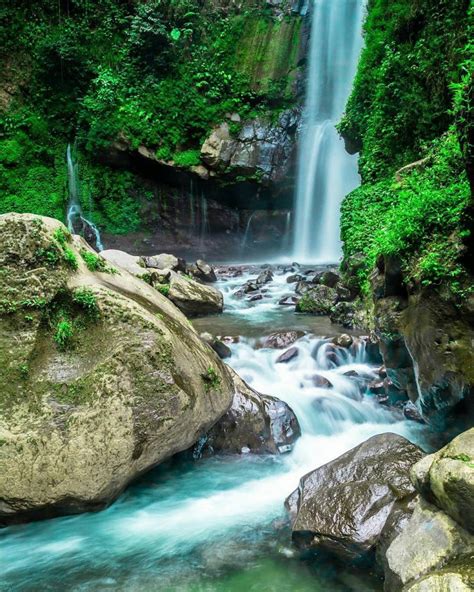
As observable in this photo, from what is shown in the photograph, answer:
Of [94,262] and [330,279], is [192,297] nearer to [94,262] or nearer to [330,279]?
[330,279]

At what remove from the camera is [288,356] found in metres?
7.70

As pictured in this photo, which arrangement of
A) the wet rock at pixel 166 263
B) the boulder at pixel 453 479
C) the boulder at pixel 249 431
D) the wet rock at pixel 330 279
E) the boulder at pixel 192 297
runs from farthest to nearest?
the wet rock at pixel 166 263, the wet rock at pixel 330 279, the boulder at pixel 192 297, the boulder at pixel 249 431, the boulder at pixel 453 479

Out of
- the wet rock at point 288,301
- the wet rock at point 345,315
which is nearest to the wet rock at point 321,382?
the wet rock at point 345,315

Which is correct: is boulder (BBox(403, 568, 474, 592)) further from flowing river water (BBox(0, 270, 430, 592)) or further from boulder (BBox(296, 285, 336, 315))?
boulder (BBox(296, 285, 336, 315))

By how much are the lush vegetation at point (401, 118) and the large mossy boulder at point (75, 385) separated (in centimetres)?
257

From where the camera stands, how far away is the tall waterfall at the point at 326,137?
17.8 m

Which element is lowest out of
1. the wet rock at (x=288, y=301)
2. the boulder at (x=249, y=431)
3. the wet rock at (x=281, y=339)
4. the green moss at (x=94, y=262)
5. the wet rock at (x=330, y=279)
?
the boulder at (x=249, y=431)

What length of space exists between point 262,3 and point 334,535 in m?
20.9

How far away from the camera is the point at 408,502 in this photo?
3.53 m

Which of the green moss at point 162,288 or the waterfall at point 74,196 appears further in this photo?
the waterfall at point 74,196

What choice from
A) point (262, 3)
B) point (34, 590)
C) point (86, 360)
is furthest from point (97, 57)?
point (34, 590)

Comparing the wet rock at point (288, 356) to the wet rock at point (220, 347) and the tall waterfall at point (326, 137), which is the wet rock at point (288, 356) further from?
the tall waterfall at point (326, 137)

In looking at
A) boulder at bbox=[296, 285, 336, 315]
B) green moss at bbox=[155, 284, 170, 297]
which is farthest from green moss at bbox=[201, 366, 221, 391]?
boulder at bbox=[296, 285, 336, 315]

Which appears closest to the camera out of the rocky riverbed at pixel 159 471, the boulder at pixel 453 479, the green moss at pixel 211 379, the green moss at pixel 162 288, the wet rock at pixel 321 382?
the boulder at pixel 453 479
